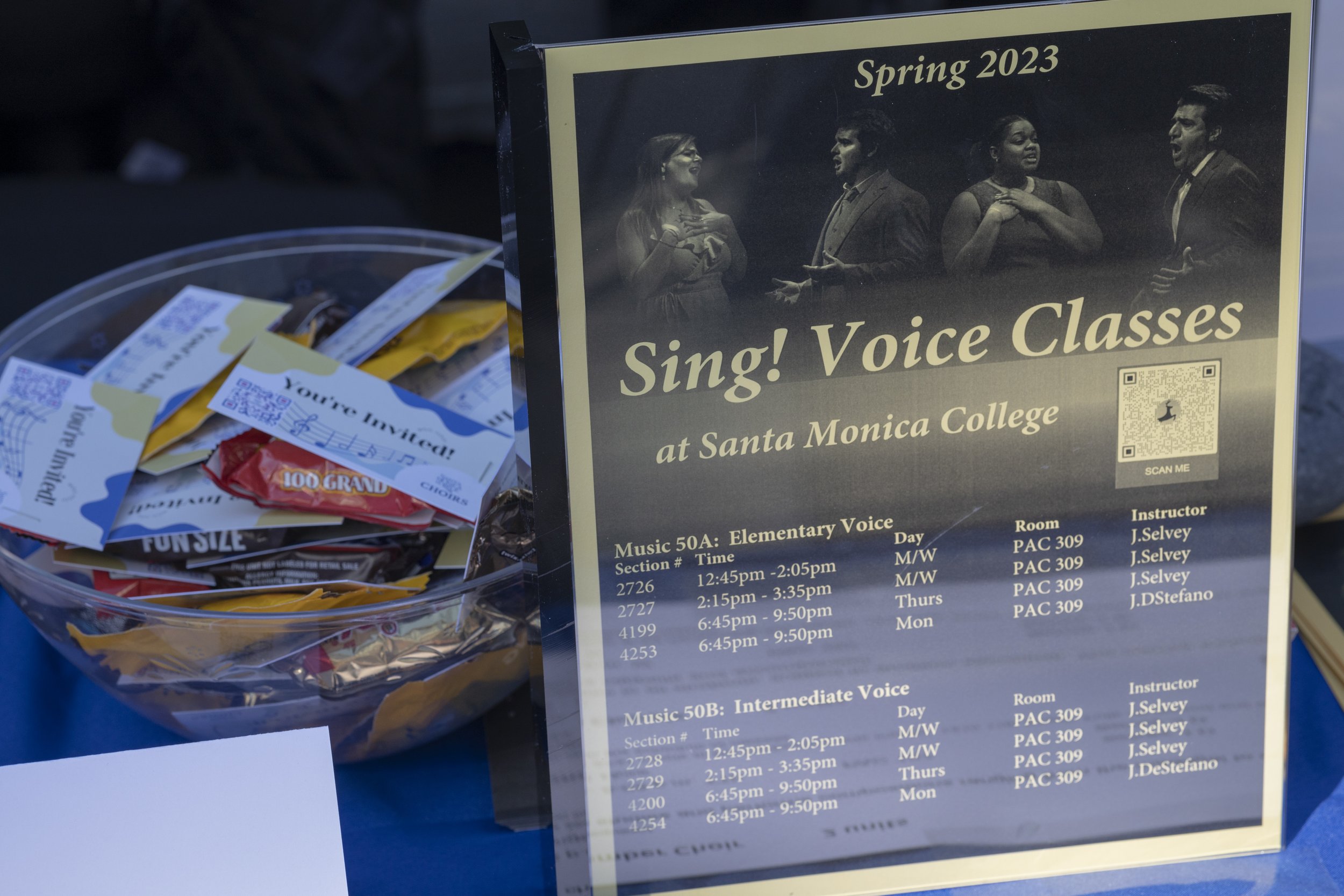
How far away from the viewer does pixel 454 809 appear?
2.32 ft

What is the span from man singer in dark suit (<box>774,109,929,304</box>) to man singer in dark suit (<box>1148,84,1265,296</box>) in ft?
0.43

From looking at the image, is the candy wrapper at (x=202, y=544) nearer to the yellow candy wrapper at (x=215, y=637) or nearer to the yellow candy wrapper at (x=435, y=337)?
the yellow candy wrapper at (x=215, y=637)

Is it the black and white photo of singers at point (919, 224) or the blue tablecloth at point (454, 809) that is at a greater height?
the black and white photo of singers at point (919, 224)

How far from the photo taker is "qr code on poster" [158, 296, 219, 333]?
90cm

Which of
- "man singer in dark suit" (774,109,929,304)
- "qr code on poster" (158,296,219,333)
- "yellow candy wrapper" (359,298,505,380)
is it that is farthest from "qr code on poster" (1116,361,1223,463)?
"qr code on poster" (158,296,219,333)

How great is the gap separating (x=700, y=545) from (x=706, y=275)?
138 mm

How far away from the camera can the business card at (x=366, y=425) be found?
0.69 m

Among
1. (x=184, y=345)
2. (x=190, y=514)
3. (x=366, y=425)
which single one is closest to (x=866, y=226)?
(x=366, y=425)

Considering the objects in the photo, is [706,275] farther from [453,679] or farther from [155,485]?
[155,485]

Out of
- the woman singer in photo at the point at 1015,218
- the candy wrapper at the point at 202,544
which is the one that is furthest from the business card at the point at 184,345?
the woman singer in photo at the point at 1015,218

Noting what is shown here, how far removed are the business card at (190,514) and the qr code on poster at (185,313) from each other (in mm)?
195

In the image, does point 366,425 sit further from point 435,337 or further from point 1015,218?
point 1015,218

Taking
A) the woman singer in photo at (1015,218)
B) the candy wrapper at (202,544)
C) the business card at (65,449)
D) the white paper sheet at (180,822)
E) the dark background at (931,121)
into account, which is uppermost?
the dark background at (931,121)

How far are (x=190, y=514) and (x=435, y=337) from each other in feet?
0.75
